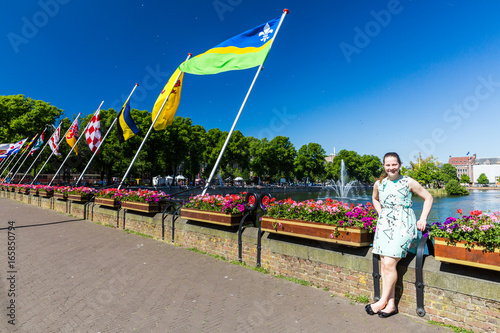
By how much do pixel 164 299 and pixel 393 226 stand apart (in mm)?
3482

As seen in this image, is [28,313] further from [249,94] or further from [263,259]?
[249,94]

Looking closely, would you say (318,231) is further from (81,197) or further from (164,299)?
(81,197)

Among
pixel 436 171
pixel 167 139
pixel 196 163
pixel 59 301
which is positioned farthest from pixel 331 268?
pixel 436 171

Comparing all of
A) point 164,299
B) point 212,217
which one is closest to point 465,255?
point 164,299

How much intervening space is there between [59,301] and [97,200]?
8.90 m

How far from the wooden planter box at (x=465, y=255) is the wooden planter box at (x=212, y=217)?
3960 mm

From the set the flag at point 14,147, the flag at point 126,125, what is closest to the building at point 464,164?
the flag at point 126,125

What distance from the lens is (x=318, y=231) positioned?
4859 millimetres

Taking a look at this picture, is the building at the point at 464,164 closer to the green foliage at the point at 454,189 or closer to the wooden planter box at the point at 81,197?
the green foliage at the point at 454,189

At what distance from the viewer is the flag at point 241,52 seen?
8.20 m

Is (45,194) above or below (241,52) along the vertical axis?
below

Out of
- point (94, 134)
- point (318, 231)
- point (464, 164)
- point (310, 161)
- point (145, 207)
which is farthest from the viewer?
point (464, 164)

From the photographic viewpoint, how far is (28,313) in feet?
13.4

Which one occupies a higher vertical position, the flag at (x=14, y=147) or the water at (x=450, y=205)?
the flag at (x=14, y=147)
